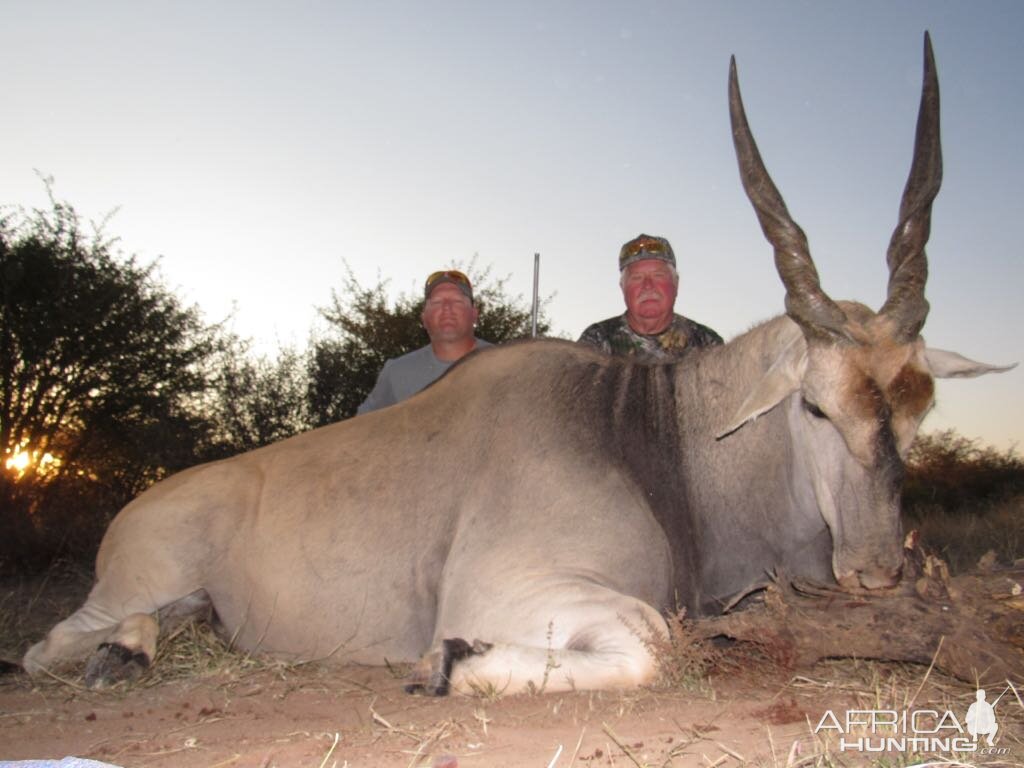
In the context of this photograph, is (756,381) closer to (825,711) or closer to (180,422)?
(825,711)

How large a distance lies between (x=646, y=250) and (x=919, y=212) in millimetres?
2763

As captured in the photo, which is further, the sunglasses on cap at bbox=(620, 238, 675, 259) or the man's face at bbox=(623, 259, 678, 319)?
the sunglasses on cap at bbox=(620, 238, 675, 259)

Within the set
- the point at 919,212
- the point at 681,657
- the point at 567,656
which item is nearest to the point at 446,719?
the point at 567,656

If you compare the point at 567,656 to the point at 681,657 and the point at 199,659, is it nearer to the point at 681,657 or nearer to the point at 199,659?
the point at 681,657

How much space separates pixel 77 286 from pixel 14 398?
1.58 meters

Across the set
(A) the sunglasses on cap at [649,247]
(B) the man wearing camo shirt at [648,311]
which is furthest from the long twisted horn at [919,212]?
(A) the sunglasses on cap at [649,247]

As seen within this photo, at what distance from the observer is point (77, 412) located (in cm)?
1155

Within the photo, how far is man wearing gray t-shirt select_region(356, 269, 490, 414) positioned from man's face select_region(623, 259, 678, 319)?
3.95ft

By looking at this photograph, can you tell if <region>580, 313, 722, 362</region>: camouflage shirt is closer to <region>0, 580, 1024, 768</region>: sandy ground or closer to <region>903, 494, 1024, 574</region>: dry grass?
<region>903, 494, 1024, 574</region>: dry grass

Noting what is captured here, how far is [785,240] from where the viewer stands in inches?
132

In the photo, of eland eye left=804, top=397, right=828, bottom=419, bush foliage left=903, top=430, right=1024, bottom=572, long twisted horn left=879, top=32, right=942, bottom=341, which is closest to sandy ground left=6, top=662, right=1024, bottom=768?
eland eye left=804, top=397, right=828, bottom=419

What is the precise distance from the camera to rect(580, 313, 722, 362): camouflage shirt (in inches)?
239

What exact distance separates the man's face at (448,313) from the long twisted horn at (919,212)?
3691 millimetres

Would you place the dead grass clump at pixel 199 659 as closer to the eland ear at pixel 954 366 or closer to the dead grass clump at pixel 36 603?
the dead grass clump at pixel 36 603
